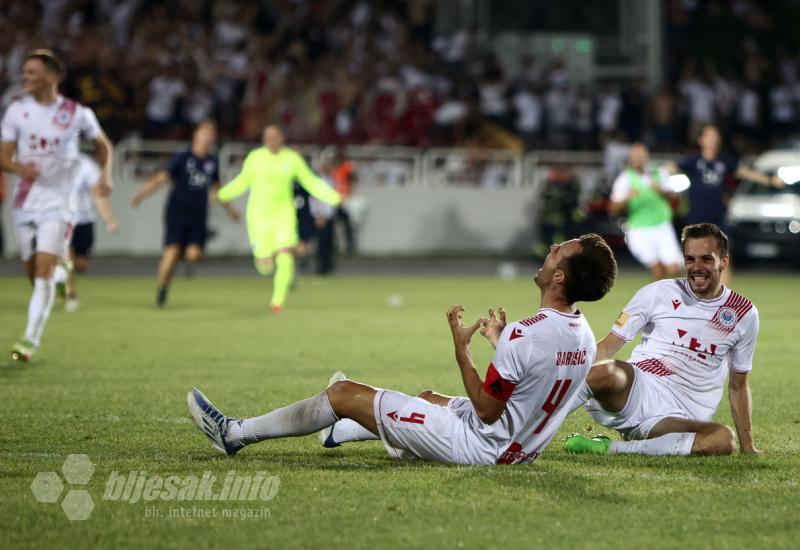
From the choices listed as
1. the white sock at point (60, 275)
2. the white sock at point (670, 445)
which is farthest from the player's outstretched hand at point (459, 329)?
the white sock at point (60, 275)

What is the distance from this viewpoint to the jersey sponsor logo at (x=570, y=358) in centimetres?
675

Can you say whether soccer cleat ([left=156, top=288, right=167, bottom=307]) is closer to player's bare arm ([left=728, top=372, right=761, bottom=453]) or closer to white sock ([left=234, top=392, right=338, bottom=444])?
white sock ([left=234, top=392, right=338, bottom=444])

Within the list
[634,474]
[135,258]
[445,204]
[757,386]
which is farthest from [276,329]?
[445,204]

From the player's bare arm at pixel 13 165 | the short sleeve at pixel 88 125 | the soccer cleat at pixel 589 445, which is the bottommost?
the soccer cleat at pixel 589 445

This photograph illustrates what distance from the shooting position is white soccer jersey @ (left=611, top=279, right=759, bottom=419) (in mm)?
7852

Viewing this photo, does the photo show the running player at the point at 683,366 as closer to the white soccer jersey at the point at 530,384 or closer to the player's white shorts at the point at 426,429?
the white soccer jersey at the point at 530,384

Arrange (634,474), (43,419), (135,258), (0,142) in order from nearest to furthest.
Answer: (634,474)
(43,419)
(0,142)
(135,258)

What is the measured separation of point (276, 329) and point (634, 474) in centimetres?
903

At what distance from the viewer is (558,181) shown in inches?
1188

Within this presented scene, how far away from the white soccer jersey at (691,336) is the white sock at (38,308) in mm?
5945

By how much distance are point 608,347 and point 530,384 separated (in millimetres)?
1119

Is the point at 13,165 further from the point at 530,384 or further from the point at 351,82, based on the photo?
the point at 351,82

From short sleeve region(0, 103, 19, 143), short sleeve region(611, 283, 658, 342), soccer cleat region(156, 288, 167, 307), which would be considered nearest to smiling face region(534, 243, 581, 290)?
short sleeve region(611, 283, 658, 342)

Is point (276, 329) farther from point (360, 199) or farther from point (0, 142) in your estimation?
point (360, 199)
